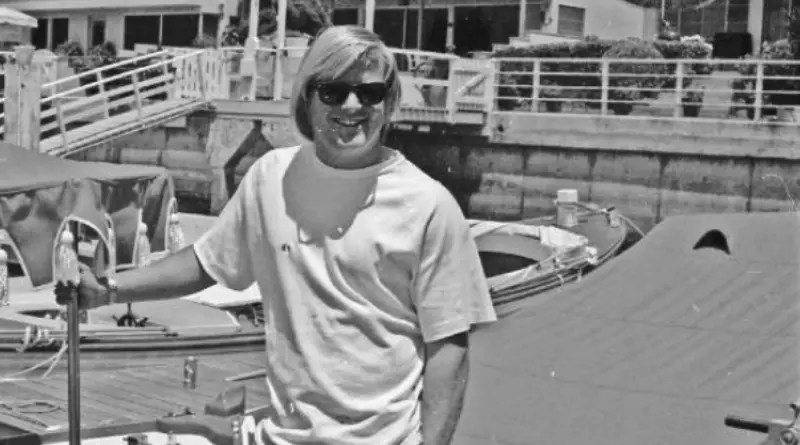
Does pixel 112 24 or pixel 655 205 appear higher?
pixel 112 24

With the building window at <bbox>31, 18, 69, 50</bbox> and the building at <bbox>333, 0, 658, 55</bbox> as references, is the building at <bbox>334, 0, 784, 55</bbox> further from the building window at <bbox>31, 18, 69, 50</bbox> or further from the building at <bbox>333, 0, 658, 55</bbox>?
the building window at <bbox>31, 18, 69, 50</bbox>

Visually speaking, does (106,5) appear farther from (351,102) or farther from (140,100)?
(351,102)

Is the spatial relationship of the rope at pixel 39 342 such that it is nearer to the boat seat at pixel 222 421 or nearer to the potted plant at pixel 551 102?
the boat seat at pixel 222 421

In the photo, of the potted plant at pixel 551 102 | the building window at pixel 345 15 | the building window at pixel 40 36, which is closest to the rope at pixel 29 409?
the potted plant at pixel 551 102

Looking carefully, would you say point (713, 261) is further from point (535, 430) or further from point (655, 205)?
point (655, 205)

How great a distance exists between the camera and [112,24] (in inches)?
1215

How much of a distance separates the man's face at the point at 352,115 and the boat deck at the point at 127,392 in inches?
141

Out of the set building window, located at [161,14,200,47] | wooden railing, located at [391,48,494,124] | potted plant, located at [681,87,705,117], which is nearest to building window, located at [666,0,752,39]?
potted plant, located at [681,87,705,117]

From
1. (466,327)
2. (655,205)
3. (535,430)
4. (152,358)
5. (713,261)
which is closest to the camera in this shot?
(466,327)

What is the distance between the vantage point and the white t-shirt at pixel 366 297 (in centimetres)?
242

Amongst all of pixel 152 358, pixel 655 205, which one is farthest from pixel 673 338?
pixel 655 205

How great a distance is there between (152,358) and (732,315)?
3.78 metres

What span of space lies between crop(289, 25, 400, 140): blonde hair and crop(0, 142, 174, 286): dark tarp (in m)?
7.91

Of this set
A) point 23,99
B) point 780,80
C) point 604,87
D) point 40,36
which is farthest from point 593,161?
point 40,36
